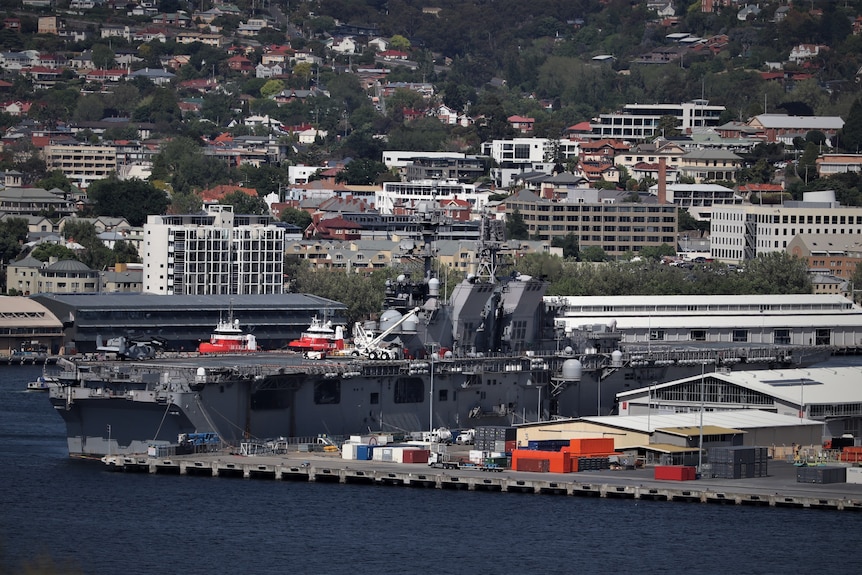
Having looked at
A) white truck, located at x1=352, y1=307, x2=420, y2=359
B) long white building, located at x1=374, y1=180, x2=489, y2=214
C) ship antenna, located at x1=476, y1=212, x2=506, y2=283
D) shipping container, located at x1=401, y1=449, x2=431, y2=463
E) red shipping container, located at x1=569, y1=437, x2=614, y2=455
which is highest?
long white building, located at x1=374, y1=180, x2=489, y2=214

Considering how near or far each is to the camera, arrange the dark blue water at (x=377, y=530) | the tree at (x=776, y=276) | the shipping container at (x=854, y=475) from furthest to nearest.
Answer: the tree at (x=776, y=276), the shipping container at (x=854, y=475), the dark blue water at (x=377, y=530)

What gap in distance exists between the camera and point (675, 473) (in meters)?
60.4

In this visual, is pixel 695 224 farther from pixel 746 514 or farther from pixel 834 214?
pixel 746 514

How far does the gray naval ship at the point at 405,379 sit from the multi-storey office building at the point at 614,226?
57.2 meters

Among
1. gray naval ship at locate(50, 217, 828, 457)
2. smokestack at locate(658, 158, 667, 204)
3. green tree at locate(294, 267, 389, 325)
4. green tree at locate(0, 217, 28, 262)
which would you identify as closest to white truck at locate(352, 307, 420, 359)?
gray naval ship at locate(50, 217, 828, 457)

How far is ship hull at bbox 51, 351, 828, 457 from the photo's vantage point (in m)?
62.7

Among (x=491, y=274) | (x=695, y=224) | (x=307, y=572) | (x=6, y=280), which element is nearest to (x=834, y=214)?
(x=695, y=224)

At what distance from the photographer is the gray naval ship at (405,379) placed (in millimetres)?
62906

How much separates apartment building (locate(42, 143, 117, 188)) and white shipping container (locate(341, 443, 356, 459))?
344 ft

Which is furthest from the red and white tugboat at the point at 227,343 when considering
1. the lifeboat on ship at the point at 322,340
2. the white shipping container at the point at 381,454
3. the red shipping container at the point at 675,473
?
the red shipping container at the point at 675,473

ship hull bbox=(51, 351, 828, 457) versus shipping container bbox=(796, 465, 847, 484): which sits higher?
ship hull bbox=(51, 351, 828, 457)

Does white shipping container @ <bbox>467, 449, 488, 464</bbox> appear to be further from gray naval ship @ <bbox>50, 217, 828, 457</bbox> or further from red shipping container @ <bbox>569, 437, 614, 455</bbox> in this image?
gray naval ship @ <bbox>50, 217, 828, 457</bbox>

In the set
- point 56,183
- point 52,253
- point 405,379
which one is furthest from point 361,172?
point 405,379

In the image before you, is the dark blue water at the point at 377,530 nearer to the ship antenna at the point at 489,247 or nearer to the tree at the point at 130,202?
the ship antenna at the point at 489,247
